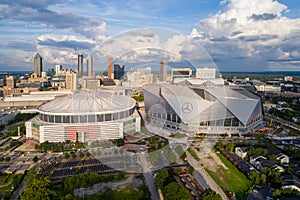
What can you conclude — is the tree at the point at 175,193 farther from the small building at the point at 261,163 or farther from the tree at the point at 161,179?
the small building at the point at 261,163

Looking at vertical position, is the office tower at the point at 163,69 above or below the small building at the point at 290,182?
above

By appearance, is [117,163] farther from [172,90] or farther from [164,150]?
[172,90]

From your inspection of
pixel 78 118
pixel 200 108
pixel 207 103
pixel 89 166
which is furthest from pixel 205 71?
pixel 78 118

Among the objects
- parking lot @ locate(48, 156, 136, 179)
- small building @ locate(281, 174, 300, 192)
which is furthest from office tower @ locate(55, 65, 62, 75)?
small building @ locate(281, 174, 300, 192)

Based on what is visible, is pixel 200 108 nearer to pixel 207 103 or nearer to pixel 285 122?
pixel 207 103

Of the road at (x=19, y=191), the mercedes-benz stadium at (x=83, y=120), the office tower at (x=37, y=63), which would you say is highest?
the office tower at (x=37, y=63)

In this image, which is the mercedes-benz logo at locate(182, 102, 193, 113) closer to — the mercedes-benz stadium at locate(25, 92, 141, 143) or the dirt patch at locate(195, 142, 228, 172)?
the dirt patch at locate(195, 142, 228, 172)

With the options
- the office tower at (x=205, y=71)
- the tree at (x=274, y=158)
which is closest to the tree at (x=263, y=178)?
the tree at (x=274, y=158)
